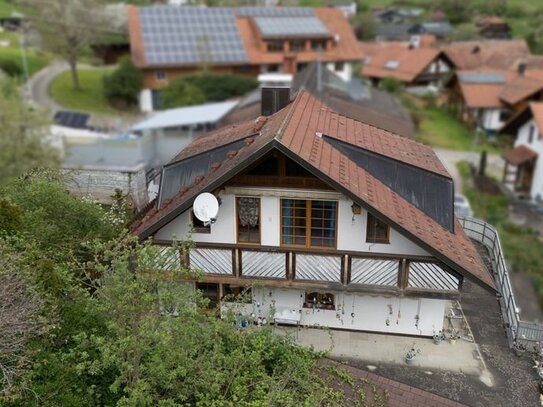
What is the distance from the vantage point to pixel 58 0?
174ft

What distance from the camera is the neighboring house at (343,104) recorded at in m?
27.7

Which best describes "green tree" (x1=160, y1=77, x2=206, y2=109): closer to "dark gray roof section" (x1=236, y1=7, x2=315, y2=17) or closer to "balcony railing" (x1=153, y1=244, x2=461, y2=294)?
"dark gray roof section" (x1=236, y1=7, x2=315, y2=17)

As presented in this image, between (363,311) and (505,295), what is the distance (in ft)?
15.3

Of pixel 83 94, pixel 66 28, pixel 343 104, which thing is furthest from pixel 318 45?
pixel 343 104

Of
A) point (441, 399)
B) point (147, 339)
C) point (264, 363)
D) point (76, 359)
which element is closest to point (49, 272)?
point (76, 359)

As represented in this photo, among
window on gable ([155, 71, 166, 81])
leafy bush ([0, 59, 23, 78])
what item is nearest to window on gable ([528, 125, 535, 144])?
window on gable ([155, 71, 166, 81])

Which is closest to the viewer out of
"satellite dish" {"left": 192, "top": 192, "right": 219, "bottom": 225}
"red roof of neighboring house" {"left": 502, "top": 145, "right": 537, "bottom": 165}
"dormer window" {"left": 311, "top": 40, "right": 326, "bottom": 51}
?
"satellite dish" {"left": 192, "top": 192, "right": 219, "bottom": 225}

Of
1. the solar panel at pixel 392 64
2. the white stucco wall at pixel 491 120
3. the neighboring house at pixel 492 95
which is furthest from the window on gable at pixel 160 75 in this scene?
the white stucco wall at pixel 491 120

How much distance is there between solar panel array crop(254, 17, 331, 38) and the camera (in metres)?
55.6

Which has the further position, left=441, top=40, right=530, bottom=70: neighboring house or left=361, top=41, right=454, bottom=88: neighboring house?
left=441, top=40, right=530, bottom=70: neighboring house

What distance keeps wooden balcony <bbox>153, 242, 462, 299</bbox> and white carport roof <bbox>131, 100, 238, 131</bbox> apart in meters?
21.0

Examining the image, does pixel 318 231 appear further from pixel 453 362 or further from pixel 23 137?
pixel 23 137

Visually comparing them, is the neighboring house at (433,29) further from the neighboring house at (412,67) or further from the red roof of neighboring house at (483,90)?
the red roof of neighboring house at (483,90)

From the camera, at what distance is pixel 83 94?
170 ft
